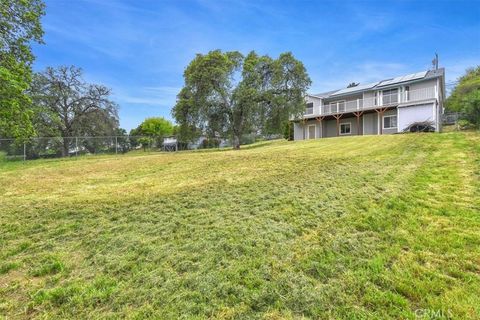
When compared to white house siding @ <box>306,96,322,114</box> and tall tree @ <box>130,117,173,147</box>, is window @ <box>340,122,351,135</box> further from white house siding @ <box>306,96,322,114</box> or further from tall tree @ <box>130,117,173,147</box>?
tall tree @ <box>130,117,173,147</box>

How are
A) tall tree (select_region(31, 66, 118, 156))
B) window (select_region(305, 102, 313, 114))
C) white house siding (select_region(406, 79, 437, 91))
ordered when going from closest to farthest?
white house siding (select_region(406, 79, 437, 91)) < tall tree (select_region(31, 66, 118, 156)) < window (select_region(305, 102, 313, 114))

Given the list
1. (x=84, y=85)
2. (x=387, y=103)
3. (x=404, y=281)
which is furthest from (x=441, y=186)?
(x=84, y=85)

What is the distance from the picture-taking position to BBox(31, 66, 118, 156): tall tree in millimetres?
23391

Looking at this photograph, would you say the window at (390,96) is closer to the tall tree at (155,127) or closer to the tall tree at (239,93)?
the tall tree at (239,93)

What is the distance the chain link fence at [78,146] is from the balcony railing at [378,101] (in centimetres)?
1166

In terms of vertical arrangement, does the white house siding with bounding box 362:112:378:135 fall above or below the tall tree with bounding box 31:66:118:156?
below

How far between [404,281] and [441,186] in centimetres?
360

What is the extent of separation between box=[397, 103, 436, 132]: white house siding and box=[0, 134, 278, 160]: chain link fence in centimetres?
1644

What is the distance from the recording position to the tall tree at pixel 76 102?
23391 mm

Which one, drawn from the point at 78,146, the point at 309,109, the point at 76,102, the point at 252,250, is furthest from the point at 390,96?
the point at 76,102

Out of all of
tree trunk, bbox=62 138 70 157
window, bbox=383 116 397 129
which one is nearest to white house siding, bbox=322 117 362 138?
window, bbox=383 116 397 129

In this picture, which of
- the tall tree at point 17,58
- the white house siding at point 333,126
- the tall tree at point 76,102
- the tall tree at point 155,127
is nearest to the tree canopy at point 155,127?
the tall tree at point 155,127

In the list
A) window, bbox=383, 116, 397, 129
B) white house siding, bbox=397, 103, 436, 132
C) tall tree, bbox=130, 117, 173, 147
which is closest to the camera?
white house siding, bbox=397, 103, 436, 132

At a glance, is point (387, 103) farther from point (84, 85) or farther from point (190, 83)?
point (84, 85)
